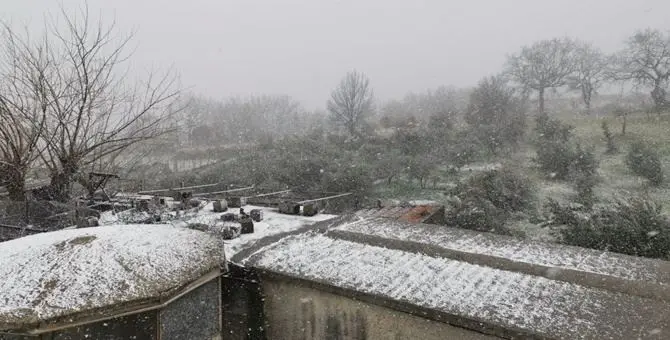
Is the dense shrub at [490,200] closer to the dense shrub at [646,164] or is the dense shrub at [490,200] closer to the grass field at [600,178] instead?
the grass field at [600,178]

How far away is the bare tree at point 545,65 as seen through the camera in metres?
38.4

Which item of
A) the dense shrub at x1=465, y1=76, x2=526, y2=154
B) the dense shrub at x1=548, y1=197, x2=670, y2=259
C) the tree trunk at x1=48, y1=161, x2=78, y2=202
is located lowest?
the dense shrub at x1=548, y1=197, x2=670, y2=259

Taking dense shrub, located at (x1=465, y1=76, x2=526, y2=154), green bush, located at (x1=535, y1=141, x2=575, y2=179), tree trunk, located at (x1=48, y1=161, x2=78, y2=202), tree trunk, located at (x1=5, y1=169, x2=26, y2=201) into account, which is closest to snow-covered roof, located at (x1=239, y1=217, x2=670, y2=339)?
tree trunk, located at (x1=48, y1=161, x2=78, y2=202)

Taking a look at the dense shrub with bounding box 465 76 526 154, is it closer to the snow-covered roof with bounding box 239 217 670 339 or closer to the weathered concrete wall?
the snow-covered roof with bounding box 239 217 670 339

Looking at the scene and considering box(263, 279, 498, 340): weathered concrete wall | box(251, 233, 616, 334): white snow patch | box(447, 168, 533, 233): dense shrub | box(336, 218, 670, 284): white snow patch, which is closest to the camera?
box(251, 233, 616, 334): white snow patch

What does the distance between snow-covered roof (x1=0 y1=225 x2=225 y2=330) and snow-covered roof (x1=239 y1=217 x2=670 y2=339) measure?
85 centimetres

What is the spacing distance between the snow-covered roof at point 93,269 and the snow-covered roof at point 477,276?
85 centimetres

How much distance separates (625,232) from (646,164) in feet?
31.8

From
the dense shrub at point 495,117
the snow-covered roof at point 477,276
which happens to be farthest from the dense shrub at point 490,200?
the dense shrub at point 495,117

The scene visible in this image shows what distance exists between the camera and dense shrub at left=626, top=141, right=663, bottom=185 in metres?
15.9

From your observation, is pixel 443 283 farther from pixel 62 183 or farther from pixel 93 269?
pixel 62 183

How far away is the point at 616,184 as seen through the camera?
16.4 m

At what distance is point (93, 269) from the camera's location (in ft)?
11.8

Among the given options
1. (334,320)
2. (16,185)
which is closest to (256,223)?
(334,320)
